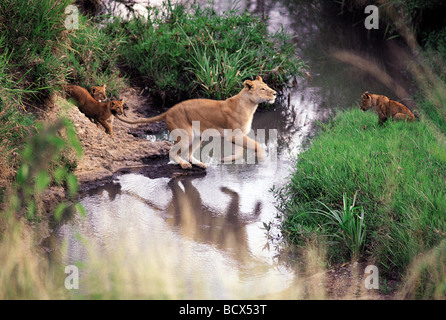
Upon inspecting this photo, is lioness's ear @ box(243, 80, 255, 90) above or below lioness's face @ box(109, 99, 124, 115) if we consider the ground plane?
above

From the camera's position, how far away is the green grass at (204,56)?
9484 millimetres

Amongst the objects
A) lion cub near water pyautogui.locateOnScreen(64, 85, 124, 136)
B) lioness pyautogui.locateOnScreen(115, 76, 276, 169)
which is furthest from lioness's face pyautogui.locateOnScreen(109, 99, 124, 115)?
lioness pyautogui.locateOnScreen(115, 76, 276, 169)

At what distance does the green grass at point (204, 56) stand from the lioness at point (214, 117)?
6.00 feet

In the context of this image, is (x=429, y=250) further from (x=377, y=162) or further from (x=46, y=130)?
(x=46, y=130)

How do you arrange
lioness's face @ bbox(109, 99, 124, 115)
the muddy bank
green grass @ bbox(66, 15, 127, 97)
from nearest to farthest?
the muddy bank
lioness's face @ bbox(109, 99, 124, 115)
green grass @ bbox(66, 15, 127, 97)

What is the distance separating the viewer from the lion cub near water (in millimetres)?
7852

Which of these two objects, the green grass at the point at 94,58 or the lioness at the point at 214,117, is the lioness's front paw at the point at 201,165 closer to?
the lioness at the point at 214,117

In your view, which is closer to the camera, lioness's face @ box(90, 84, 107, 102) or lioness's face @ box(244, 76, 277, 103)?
lioness's face @ box(244, 76, 277, 103)

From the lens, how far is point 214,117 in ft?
24.8

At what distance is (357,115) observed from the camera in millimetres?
8359

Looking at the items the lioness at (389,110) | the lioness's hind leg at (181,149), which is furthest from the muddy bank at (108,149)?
the lioness at (389,110)

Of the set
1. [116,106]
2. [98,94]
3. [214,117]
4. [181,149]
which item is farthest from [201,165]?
[98,94]

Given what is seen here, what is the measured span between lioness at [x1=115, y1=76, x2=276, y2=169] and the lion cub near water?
0.61 metres

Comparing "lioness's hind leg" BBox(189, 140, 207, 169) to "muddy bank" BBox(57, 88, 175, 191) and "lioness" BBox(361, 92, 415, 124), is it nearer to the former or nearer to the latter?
"muddy bank" BBox(57, 88, 175, 191)
